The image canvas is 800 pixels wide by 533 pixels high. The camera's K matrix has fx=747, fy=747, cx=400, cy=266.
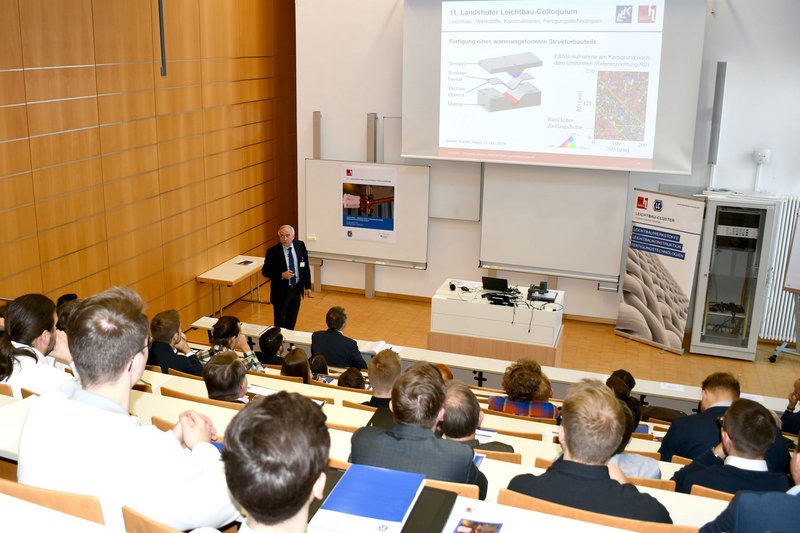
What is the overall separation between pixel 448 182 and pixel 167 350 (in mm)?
5489

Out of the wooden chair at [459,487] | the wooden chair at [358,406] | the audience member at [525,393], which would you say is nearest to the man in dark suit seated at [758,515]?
the wooden chair at [459,487]

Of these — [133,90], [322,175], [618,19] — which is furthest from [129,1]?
[618,19]

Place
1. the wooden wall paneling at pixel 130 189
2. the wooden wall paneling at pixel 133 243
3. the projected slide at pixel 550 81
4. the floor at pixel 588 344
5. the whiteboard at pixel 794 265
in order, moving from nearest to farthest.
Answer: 1. the wooden wall paneling at pixel 130 189
2. the wooden wall paneling at pixel 133 243
3. the floor at pixel 588 344
4. the whiteboard at pixel 794 265
5. the projected slide at pixel 550 81

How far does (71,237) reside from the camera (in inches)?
290

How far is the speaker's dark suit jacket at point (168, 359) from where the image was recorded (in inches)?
219

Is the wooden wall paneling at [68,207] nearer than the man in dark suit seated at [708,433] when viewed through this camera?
No

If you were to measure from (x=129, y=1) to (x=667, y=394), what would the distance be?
21.7 ft

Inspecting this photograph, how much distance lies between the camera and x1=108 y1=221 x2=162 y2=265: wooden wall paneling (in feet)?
26.3

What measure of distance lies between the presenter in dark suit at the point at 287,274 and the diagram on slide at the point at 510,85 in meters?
3.08

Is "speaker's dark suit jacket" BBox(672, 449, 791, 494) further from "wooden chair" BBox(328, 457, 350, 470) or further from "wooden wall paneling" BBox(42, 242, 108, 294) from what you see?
"wooden wall paneling" BBox(42, 242, 108, 294)

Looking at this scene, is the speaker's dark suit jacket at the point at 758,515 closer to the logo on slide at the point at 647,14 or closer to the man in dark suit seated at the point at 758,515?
the man in dark suit seated at the point at 758,515

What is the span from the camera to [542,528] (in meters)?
2.12

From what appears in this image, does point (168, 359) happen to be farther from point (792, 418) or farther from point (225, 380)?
point (792, 418)

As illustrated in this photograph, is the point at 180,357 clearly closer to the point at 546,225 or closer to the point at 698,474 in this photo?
the point at 698,474
